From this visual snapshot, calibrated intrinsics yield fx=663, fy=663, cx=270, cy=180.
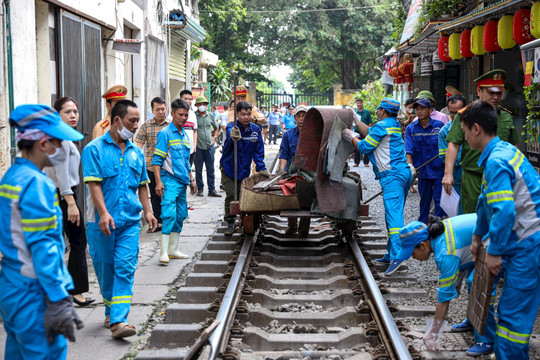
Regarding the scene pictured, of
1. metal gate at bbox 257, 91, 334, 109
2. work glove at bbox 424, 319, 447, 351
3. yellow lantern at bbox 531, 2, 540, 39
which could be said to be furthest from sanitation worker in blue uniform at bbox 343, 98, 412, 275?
metal gate at bbox 257, 91, 334, 109

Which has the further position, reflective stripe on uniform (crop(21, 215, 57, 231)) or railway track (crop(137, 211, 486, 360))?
railway track (crop(137, 211, 486, 360))

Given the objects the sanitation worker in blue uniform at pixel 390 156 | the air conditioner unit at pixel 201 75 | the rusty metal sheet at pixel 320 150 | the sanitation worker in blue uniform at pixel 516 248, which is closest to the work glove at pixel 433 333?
the sanitation worker in blue uniform at pixel 516 248

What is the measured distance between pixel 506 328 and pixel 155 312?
132 inches

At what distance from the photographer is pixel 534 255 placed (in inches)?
171

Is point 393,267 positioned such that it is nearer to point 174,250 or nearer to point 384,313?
point 384,313

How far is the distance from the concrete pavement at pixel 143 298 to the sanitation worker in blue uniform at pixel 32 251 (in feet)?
5.50

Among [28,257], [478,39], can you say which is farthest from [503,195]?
[478,39]

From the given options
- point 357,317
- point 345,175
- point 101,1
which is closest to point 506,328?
point 357,317

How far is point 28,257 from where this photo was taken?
11.8 feet

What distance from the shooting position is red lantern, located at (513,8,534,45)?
32.1 feet

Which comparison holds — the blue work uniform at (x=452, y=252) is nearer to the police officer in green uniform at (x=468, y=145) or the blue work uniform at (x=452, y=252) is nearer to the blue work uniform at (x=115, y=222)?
the police officer in green uniform at (x=468, y=145)

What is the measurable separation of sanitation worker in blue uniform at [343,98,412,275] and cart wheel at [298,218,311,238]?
67.7 inches

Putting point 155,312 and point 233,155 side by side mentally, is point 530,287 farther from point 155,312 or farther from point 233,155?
point 233,155

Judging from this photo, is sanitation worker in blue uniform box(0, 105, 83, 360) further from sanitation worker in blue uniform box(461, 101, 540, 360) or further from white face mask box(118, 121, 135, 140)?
sanitation worker in blue uniform box(461, 101, 540, 360)
